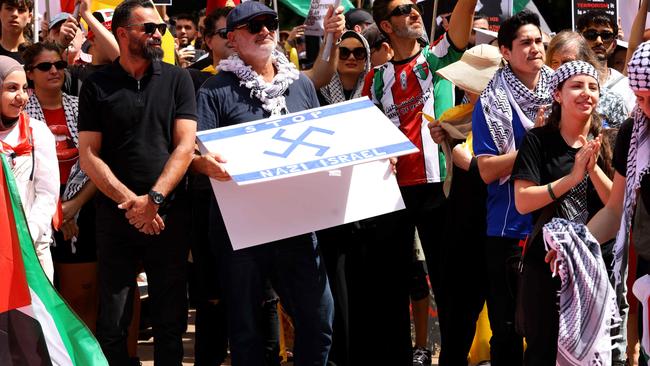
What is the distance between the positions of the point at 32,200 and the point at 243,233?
4.39ft

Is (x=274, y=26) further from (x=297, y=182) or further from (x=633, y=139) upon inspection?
(x=633, y=139)

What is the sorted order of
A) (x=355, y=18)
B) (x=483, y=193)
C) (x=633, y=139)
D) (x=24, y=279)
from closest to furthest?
(x=633, y=139) < (x=24, y=279) < (x=483, y=193) < (x=355, y=18)

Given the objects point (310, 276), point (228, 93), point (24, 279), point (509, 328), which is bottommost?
point (509, 328)

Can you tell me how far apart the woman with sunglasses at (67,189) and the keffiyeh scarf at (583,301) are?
123 inches

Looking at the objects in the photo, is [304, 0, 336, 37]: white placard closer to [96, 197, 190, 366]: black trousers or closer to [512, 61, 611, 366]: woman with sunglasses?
[96, 197, 190, 366]: black trousers

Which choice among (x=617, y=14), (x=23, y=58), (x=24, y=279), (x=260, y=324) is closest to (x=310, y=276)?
(x=260, y=324)

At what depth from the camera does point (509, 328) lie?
22.4 ft

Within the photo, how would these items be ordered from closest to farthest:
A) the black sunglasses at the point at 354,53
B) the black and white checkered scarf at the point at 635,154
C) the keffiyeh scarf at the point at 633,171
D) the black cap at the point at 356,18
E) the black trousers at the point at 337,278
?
the black and white checkered scarf at the point at 635,154, the keffiyeh scarf at the point at 633,171, the black trousers at the point at 337,278, the black sunglasses at the point at 354,53, the black cap at the point at 356,18

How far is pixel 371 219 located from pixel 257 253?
54.7 inches

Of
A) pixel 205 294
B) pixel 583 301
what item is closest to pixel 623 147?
pixel 583 301

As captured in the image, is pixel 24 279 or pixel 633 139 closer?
pixel 633 139

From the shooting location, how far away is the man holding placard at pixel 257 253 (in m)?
6.54

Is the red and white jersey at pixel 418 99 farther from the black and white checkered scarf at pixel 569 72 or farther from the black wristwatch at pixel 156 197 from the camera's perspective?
the black wristwatch at pixel 156 197

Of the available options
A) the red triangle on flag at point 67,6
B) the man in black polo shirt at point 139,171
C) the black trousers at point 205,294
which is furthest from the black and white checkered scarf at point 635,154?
the red triangle on flag at point 67,6
